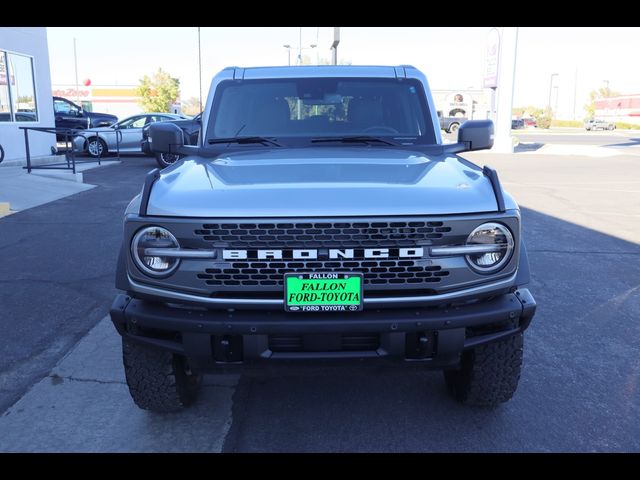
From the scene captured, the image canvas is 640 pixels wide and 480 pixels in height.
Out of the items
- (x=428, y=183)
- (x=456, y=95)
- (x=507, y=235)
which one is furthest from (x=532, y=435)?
(x=456, y=95)

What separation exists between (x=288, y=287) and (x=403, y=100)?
2162 millimetres

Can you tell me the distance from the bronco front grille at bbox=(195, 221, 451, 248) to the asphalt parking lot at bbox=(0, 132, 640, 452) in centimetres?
61

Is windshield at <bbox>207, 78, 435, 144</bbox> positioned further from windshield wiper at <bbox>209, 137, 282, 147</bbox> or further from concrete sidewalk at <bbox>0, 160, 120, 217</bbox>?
concrete sidewalk at <bbox>0, 160, 120, 217</bbox>

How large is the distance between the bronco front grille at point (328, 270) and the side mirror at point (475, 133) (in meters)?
1.67

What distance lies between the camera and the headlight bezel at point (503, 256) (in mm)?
2621

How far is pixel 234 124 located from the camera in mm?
4020

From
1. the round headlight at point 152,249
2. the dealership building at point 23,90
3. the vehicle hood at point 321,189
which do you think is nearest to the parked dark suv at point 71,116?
the dealership building at point 23,90

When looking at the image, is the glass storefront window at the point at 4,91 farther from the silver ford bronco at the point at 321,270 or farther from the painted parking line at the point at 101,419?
the silver ford bronco at the point at 321,270

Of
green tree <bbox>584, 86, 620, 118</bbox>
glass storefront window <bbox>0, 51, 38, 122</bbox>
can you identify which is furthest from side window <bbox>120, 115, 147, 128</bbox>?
green tree <bbox>584, 86, 620, 118</bbox>

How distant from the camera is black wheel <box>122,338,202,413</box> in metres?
2.91

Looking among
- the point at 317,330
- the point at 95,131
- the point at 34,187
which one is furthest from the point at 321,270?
the point at 95,131

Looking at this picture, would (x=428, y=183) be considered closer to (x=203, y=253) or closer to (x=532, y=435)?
(x=203, y=253)

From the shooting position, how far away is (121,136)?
738 inches

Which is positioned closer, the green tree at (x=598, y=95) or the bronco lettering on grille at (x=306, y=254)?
the bronco lettering on grille at (x=306, y=254)
